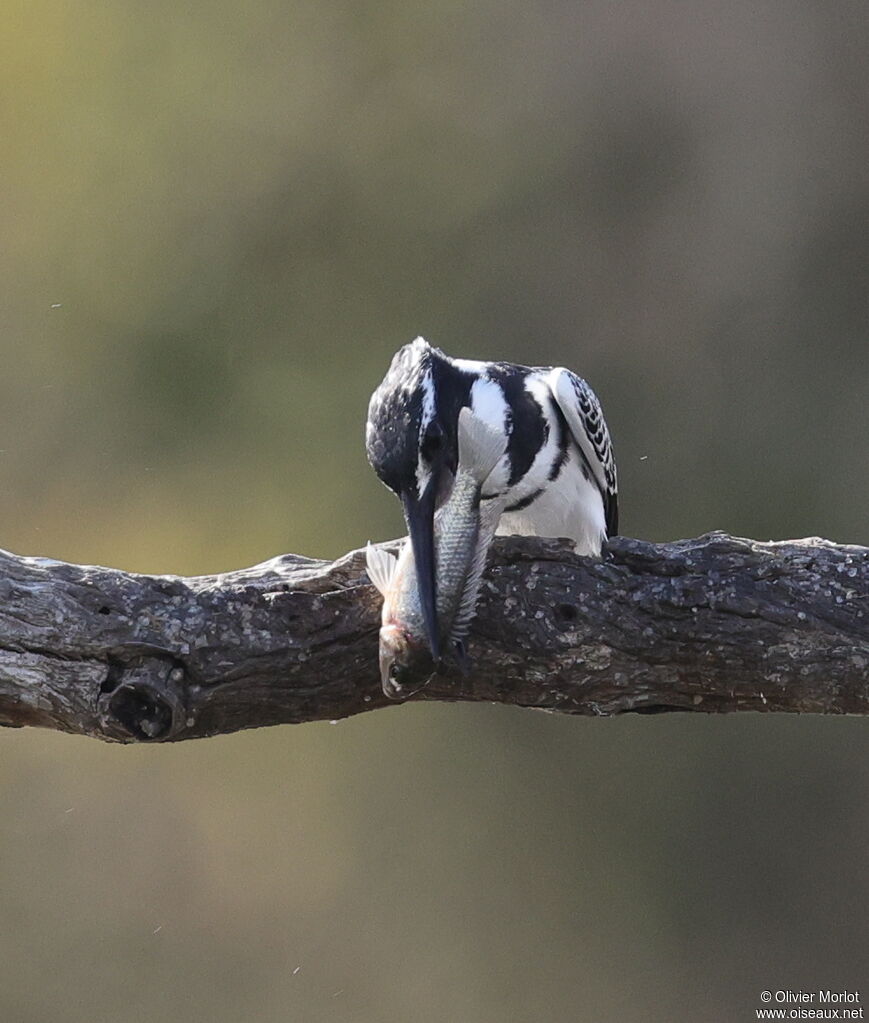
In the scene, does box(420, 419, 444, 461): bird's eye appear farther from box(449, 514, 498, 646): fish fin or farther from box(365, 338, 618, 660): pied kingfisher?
box(449, 514, 498, 646): fish fin

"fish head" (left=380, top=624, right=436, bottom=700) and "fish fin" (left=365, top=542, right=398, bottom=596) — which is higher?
"fish fin" (left=365, top=542, right=398, bottom=596)

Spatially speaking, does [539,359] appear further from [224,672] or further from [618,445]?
[224,672]

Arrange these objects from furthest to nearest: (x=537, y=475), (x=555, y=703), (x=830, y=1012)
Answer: (x=830, y=1012)
(x=537, y=475)
(x=555, y=703)

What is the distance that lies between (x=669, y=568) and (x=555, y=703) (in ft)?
0.78

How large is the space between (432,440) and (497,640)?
28 centimetres

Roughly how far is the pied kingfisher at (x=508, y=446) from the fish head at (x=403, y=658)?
0.07 ft

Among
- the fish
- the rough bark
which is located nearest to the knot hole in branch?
the rough bark

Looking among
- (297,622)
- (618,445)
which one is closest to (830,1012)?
(618,445)

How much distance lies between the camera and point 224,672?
193 centimetres

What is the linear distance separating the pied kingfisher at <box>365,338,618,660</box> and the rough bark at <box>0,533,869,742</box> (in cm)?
13

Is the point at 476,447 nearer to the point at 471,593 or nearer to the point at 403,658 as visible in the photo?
the point at 471,593

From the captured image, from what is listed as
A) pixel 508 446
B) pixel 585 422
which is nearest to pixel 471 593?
pixel 508 446

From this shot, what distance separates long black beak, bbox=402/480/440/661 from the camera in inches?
70.5

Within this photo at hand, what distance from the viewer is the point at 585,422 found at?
2393mm
